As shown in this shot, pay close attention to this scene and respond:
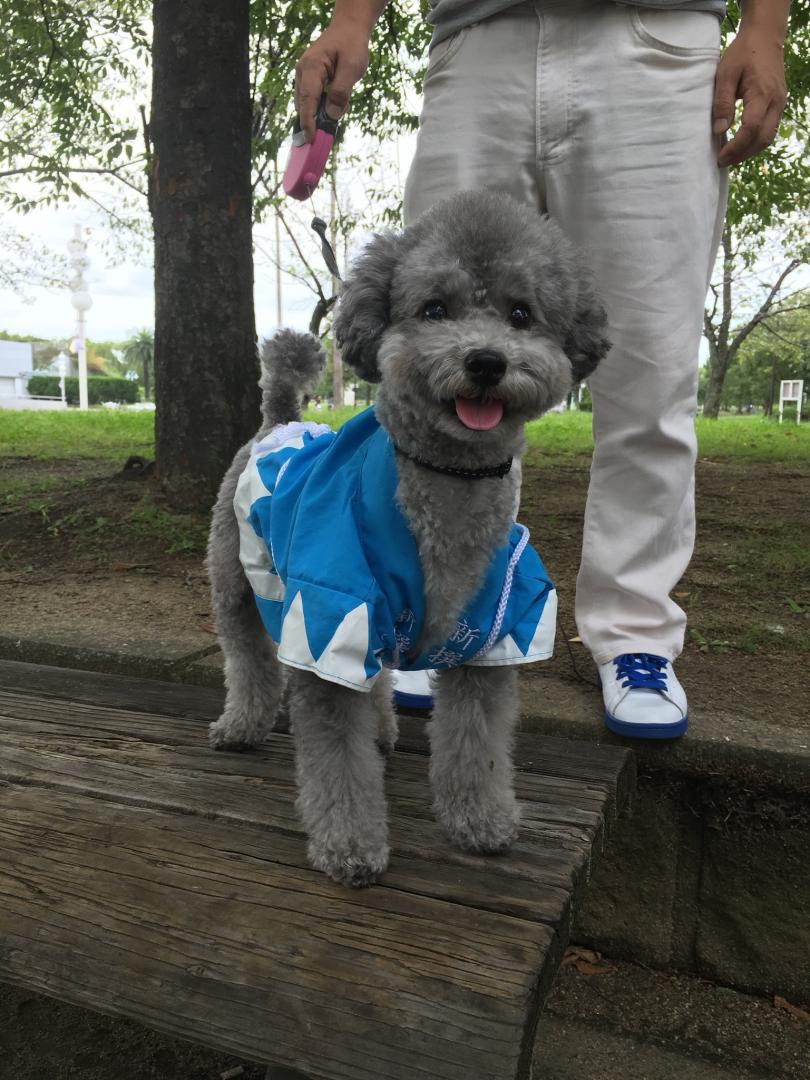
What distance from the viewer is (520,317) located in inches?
67.9

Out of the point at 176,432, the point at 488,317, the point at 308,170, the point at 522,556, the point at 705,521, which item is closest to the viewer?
the point at 488,317

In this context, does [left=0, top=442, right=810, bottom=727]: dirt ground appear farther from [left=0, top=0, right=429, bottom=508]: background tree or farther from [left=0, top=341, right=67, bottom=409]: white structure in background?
[left=0, top=341, right=67, bottom=409]: white structure in background

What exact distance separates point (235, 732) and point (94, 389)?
2714 inches

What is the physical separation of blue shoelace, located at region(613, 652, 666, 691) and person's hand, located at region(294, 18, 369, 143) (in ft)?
5.38

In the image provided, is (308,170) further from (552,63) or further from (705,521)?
(705,521)

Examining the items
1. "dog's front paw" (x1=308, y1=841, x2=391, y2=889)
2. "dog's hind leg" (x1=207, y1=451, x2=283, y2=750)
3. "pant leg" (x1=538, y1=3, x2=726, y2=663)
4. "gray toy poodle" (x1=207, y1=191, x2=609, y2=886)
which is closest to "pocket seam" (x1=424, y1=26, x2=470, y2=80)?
"pant leg" (x1=538, y1=3, x2=726, y2=663)

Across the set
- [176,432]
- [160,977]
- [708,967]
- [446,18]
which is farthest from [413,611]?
[176,432]

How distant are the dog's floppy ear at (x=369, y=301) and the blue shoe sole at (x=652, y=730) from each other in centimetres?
118

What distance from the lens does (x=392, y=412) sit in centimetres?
177

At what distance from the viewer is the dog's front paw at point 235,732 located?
7.60ft

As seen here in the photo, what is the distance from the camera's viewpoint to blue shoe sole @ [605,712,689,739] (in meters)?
2.22

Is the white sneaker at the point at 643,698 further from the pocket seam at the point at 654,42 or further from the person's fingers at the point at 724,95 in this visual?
the pocket seam at the point at 654,42

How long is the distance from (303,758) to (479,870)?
17.5 inches

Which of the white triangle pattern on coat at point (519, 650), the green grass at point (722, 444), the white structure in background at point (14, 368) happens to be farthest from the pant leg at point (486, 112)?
the white structure in background at point (14, 368)
